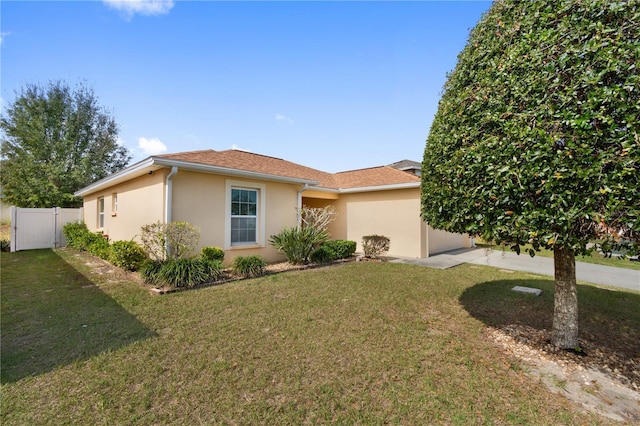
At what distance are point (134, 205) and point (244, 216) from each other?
13.1 ft

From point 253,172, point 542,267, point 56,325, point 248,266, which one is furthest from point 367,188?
point 56,325

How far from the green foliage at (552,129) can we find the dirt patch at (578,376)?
1.57 metres

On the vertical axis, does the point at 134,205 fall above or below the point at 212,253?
above

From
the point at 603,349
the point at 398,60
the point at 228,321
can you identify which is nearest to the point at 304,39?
the point at 398,60

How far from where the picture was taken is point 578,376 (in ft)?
10.5

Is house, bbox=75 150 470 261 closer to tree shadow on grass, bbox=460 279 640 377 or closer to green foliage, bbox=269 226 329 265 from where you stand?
green foliage, bbox=269 226 329 265

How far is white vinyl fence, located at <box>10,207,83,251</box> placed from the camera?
1228 centimetres

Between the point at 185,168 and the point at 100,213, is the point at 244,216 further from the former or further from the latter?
the point at 100,213

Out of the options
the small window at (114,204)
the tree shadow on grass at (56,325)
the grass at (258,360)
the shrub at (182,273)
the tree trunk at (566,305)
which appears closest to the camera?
the grass at (258,360)

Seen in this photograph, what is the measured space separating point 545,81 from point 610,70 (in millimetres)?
494

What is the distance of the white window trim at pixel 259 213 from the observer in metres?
8.52

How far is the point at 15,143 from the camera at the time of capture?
19.8 metres

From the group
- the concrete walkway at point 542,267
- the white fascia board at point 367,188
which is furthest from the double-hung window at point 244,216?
the concrete walkway at point 542,267

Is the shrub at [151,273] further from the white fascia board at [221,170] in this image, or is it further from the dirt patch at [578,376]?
the dirt patch at [578,376]
